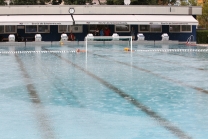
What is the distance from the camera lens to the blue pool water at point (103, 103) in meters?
9.31

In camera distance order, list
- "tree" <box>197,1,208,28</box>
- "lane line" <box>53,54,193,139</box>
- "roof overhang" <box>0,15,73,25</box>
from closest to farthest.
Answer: "lane line" <box>53,54,193,139</box> → "roof overhang" <box>0,15,73,25</box> → "tree" <box>197,1,208,28</box>

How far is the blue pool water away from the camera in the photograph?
30.6ft

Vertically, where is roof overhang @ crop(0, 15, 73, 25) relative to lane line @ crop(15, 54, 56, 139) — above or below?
above

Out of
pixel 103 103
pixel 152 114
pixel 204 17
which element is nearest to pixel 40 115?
pixel 103 103

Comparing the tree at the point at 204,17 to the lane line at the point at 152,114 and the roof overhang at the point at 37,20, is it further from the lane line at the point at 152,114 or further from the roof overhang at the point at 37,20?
the lane line at the point at 152,114

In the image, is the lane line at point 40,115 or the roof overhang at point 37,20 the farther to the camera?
the roof overhang at point 37,20

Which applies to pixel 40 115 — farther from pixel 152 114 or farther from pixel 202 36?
pixel 202 36

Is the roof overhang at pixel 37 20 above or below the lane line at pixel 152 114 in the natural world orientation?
above

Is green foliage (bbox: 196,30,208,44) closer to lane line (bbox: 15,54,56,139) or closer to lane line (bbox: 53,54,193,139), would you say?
lane line (bbox: 53,54,193,139)

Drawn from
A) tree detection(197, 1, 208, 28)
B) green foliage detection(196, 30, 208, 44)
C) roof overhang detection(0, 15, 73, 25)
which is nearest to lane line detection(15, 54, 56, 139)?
roof overhang detection(0, 15, 73, 25)

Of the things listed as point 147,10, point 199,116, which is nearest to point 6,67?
point 199,116

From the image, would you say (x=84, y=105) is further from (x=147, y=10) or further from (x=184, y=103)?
(x=147, y=10)

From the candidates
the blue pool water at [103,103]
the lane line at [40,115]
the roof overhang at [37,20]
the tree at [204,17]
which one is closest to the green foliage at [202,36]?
the roof overhang at [37,20]

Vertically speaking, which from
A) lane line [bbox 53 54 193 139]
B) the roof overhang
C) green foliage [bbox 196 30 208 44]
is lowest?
lane line [bbox 53 54 193 139]
